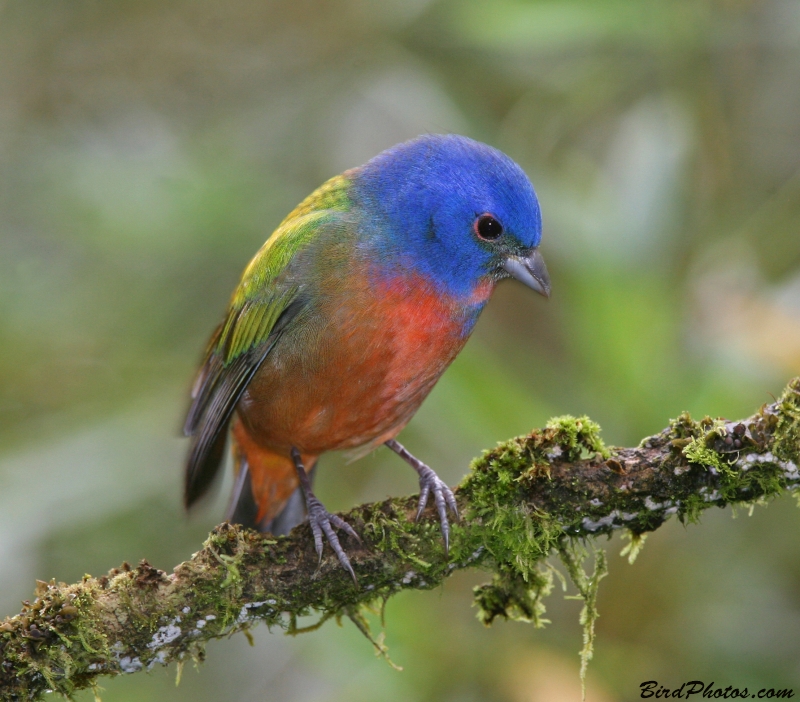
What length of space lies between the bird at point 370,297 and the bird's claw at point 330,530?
0.03m

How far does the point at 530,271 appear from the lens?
12.7 ft

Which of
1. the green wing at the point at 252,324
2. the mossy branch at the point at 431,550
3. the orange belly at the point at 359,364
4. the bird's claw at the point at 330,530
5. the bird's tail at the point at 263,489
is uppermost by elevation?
→ the green wing at the point at 252,324

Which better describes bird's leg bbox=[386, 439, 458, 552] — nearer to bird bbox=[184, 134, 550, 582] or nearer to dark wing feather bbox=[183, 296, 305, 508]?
bird bbox=[184, 134, 550, 582]

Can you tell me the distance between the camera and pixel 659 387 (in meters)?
4.48

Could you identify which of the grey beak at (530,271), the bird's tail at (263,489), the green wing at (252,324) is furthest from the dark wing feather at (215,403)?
the grey beak at (530,271)

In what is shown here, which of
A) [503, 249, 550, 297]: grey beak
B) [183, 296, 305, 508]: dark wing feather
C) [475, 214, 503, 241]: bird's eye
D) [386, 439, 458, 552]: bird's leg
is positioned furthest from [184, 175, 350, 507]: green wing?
[386, 439, 458, 552]: bird's leg

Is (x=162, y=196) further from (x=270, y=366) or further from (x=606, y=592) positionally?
(x=606, y=592)

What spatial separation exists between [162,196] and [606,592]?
3.34 metres

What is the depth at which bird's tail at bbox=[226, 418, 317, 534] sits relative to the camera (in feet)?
14.7

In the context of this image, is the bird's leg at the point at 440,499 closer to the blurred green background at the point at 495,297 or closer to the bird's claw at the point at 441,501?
the bird's claw at the point at 441,501

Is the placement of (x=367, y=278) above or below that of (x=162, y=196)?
below

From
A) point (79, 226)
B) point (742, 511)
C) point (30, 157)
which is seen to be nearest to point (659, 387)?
point (742, 511)

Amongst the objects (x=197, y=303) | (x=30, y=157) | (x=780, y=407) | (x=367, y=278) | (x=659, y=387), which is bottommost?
(x=780, y=407)

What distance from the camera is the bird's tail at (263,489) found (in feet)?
14.7
